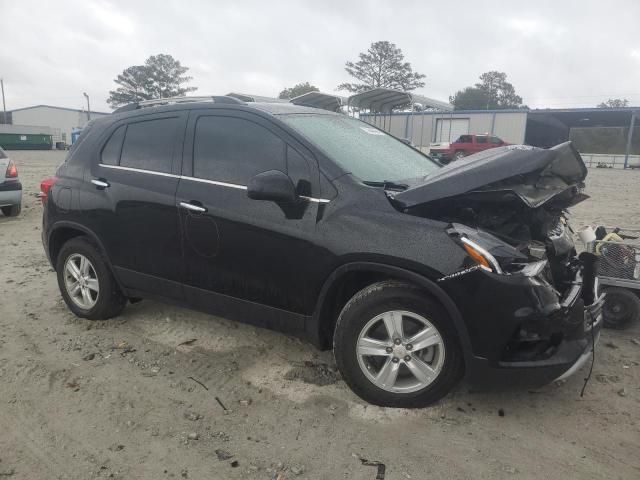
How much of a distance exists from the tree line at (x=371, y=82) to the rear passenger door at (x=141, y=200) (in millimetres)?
64338

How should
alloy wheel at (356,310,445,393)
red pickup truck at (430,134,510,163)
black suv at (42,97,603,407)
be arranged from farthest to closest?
red pickup truck at (430,134,510,163), alloy wheel at (356,310,445,393), black suv at (42,97,603,407)

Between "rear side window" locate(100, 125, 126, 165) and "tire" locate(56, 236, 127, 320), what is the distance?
2.32 ft

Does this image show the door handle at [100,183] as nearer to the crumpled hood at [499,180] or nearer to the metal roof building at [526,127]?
the crumpled hood at [499,180]

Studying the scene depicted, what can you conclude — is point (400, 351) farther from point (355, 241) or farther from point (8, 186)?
point (8, 186)

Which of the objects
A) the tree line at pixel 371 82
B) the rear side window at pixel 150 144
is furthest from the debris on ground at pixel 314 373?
the tree line at pixel 371 82

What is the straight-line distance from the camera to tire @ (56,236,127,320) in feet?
13.8

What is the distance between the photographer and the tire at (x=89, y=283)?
421 centimetres


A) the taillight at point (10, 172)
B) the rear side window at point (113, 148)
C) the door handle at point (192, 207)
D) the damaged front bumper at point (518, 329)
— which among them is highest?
the rear side window at point (113, 148)

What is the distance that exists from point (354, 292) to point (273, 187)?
841 millimetres

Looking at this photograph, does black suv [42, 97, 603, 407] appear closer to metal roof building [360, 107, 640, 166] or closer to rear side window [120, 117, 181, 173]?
rear side window [120, 117, 181, 173]

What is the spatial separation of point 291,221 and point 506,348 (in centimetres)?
144

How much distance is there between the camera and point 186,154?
369cm

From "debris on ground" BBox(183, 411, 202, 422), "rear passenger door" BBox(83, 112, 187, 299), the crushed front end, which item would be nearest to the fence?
the crushed front end

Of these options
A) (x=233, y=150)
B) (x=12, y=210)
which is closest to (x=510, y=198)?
(x=233, y=150)
